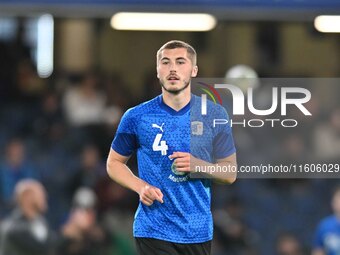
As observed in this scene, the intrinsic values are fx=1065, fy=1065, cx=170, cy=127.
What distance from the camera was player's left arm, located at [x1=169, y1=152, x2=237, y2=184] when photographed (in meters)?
5.29

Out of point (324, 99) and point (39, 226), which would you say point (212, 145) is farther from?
point (324, 99)

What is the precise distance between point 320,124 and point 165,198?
6.87 metres

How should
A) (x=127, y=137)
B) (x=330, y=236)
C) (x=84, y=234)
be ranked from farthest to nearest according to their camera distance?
(x=330, y=236), (x=84, y=234), (x=127, y=137)

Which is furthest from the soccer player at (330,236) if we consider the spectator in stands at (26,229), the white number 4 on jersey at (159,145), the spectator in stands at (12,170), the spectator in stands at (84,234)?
the white number 4 on jersey at (159,145)

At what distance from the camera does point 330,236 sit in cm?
1107

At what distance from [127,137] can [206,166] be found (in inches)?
18.1

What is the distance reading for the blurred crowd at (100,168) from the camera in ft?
38.6

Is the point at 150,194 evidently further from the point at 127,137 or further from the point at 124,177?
the point at 127,137

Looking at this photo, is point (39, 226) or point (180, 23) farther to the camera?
point (180, 23)

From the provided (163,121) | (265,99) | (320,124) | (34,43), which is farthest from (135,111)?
(34,43)

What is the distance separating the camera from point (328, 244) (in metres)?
11.1

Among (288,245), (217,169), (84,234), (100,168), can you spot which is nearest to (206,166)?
(217,169)

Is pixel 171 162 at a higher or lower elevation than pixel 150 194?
higher

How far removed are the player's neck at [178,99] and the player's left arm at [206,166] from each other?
0.26 m
